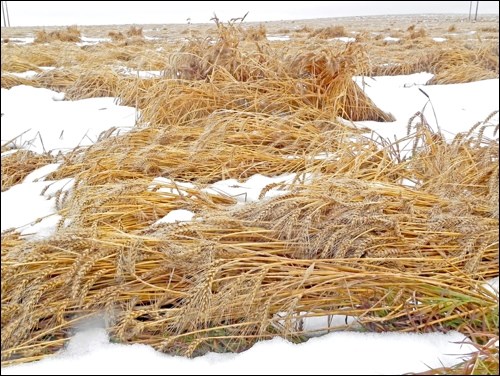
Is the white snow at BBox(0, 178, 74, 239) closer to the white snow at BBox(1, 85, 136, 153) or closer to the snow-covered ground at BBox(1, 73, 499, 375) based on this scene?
the snow-covered ground at BBox(1, 73, 499, 375)

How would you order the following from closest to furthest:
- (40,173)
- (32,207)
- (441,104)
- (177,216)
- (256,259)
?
(256,259) → (177,216) → (32,207) → (40,173) → (441,104)

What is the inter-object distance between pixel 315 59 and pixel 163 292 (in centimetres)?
247

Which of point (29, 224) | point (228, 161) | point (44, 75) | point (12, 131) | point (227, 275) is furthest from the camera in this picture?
point (44, 75)

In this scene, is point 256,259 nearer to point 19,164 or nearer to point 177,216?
point 177,216

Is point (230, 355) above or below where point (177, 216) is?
below

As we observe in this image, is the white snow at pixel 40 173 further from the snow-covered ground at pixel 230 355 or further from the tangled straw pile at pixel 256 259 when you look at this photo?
the tangled straw pile at pixel 256 259

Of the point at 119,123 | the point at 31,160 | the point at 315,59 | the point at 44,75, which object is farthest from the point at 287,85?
the point at 44,75

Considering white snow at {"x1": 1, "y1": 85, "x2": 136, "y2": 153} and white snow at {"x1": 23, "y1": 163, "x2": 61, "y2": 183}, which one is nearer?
white snow at {"x1": 23, "y1": 163, "x2": 61, "y2": 183}

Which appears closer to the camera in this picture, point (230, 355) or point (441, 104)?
point (230, 355)

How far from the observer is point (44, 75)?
504cm

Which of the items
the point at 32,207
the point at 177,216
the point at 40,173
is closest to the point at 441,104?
the point at 177,216

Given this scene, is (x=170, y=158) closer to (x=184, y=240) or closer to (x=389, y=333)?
(x=184, y=240)

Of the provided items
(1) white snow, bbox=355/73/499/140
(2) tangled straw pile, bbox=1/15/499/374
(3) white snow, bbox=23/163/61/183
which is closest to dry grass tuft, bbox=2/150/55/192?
(3) white snow, bbox=23/163/61/183

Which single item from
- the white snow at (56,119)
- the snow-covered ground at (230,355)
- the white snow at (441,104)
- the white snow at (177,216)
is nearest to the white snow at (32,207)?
the snow-covered ground at (230,355)
